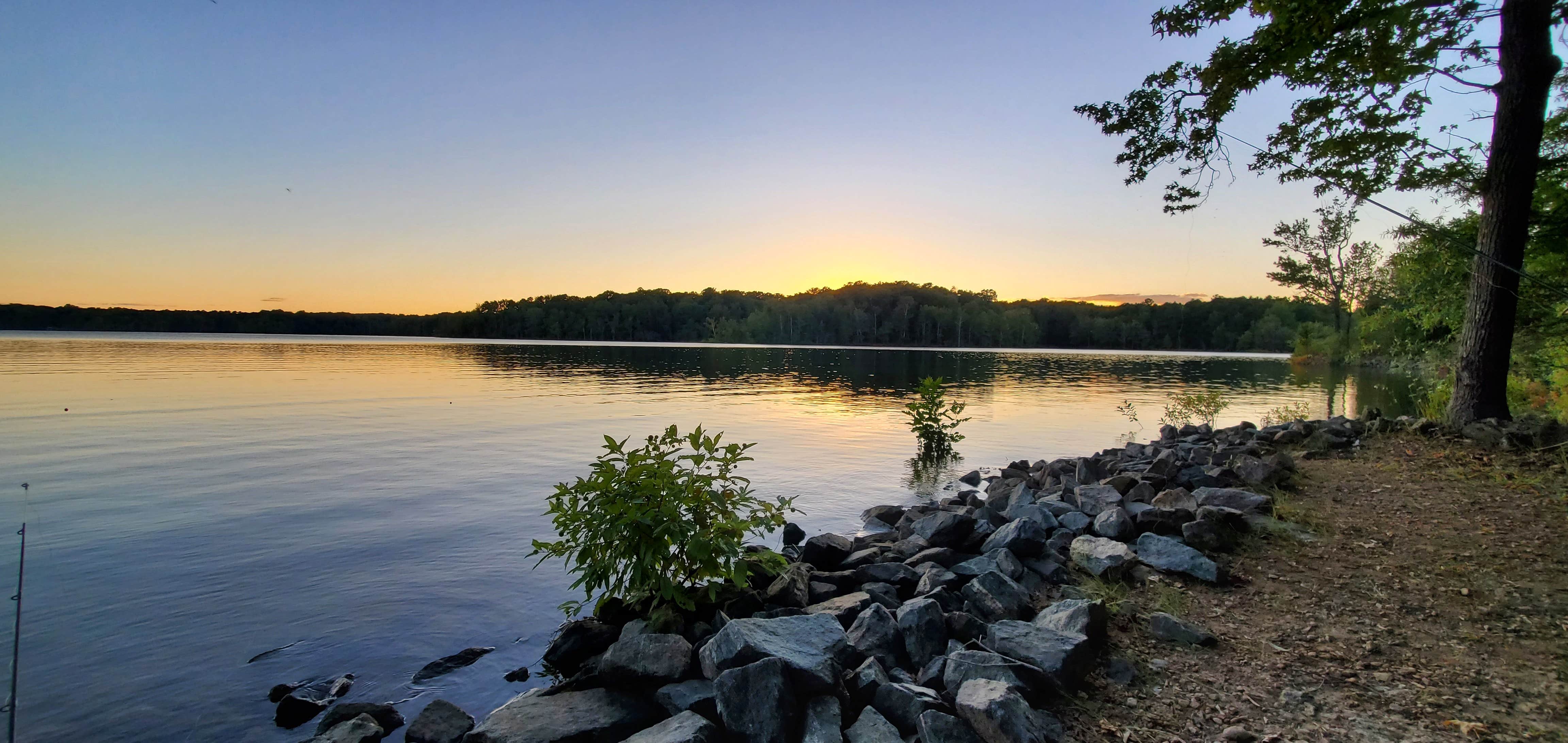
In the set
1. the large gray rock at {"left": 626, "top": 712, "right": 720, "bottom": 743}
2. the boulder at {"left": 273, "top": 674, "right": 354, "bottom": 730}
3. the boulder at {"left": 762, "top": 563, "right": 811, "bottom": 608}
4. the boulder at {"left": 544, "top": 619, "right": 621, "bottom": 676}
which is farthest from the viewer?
the boulder at {"left": 762, "top": 563, "right": 811, "bottom": 608}

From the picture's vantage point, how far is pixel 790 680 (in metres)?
4.20

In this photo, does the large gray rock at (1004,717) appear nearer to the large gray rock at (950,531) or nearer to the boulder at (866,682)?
the boulder at (866,682)

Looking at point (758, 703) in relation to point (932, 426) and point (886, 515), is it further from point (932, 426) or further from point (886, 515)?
point (932, 426)

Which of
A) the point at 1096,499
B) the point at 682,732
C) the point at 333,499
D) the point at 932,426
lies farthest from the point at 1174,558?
the point at 333,499

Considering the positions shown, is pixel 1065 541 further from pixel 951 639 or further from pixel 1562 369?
pixel 1562 369

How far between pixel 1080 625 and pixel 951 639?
0.88 meters

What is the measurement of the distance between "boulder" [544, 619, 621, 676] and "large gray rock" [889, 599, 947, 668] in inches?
92.5

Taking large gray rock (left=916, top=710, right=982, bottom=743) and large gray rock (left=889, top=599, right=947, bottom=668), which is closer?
large gray rock (left=916, top=710, right=982, bottom=743)

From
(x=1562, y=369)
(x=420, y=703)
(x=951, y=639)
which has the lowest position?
(x=420, y=703)

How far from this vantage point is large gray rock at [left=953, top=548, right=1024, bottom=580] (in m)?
6.56

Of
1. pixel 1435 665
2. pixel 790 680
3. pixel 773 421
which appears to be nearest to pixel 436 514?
pixel 790 680

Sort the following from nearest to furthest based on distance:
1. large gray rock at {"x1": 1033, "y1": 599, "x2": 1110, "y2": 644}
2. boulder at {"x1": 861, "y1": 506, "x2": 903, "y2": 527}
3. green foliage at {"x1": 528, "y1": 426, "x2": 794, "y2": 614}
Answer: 1. large gray rock at {"x1": 1033, "y1": 599, "x2": 1110, "y2": 644}
2. green foliage at {"x1": 528, "y1": 426, "x2": 794, "y2": 614}
3. boulder at {"x1": 861, "y1": 506, "x2": 903, "y2": 527}

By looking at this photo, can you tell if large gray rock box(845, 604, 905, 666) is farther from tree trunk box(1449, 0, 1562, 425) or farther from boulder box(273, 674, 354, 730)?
tree trunk box(1449, 0, 1562, 425)

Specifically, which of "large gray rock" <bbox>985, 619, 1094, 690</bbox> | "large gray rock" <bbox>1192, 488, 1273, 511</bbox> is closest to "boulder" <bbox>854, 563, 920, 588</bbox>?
"large gray rock" <bbox>985, 619, 1094, 690</bbox>
